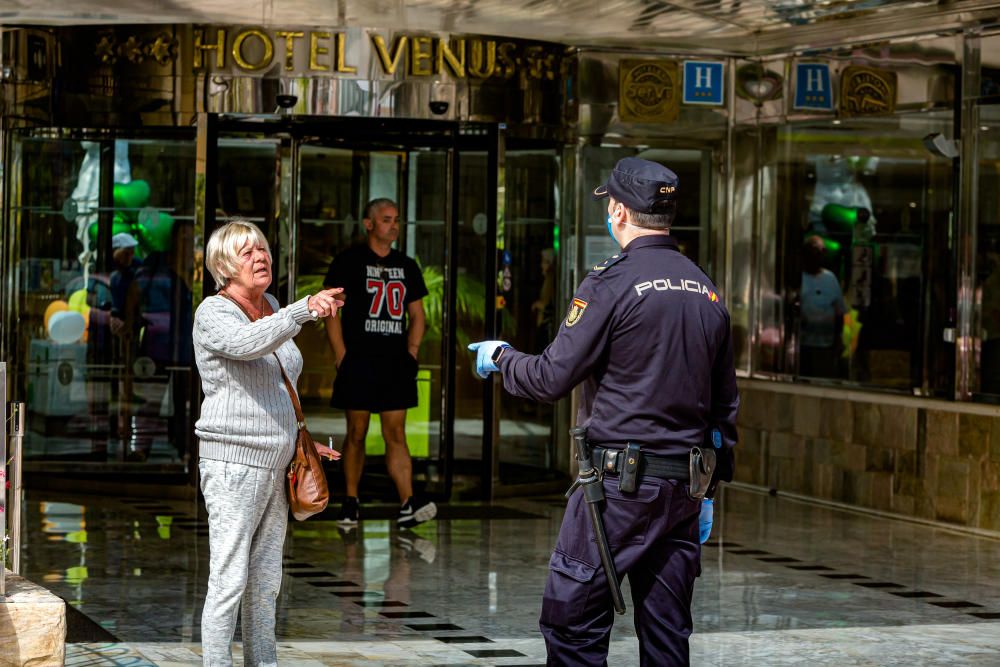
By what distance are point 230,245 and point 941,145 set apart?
6227 mm

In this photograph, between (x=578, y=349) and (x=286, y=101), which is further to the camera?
(x=286, y=101)

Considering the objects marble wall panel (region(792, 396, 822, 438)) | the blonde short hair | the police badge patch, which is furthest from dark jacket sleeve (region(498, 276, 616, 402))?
marble wall panel (region(792, 396, 822, 438))

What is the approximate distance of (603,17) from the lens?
1070 cm

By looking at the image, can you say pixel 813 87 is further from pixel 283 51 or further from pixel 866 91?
pixel 283 51

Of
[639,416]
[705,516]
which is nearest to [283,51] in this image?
[705,516]

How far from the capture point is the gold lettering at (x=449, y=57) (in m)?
10.1

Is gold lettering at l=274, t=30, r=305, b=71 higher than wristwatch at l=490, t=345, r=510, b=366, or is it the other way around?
gold lettering at l=274, t=30, r=305, b=71

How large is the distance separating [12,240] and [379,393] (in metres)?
2.60

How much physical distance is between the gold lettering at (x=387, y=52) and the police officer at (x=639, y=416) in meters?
5.65

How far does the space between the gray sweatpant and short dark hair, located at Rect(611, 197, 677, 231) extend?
134 centimetres

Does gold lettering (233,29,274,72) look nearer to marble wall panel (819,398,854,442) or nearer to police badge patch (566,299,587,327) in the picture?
marble wall panel (819,398,854,442)

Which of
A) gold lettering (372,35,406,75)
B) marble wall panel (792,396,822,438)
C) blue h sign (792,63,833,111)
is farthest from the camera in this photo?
blue h sign (792,63,833,111)

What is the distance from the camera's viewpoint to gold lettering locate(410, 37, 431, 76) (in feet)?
33.1

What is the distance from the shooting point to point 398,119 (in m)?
10.2
